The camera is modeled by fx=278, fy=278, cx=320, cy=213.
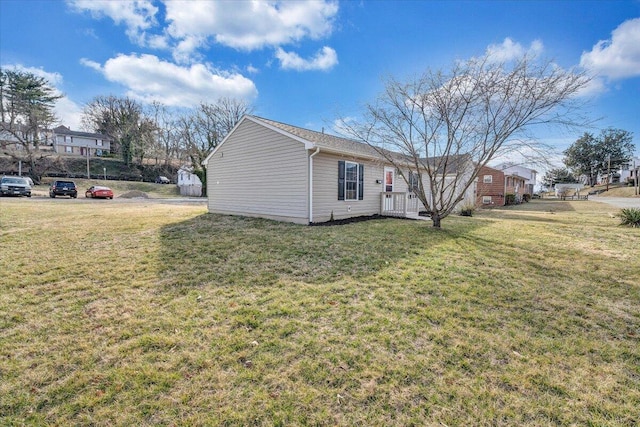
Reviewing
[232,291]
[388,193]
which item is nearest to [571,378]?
[232,291]

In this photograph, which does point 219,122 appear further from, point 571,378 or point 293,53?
point 571,378

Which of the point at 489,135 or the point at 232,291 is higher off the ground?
the point at 489,135

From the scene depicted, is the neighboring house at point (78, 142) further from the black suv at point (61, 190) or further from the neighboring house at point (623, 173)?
the neighboring house at point (623, 173)

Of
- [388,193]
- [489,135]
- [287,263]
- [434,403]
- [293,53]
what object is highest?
[293,53]

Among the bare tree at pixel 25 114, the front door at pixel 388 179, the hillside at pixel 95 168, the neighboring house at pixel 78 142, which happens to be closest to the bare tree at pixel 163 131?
the hillside at pixel 95 168

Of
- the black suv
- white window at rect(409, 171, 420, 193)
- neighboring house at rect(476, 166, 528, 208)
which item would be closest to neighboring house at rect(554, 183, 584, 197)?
neighboring house at rect(476, 166, 528, 208)

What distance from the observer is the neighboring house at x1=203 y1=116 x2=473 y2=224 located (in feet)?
32.3

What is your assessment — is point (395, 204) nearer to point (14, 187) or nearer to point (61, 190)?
point (61, 190)

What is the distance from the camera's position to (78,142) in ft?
168

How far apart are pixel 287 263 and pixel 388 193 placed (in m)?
8.33

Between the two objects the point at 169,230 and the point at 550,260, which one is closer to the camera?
the point at 550,260

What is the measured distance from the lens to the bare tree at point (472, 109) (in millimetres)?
7566

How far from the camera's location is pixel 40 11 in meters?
8.82

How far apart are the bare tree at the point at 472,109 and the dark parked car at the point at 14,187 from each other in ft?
91.6
